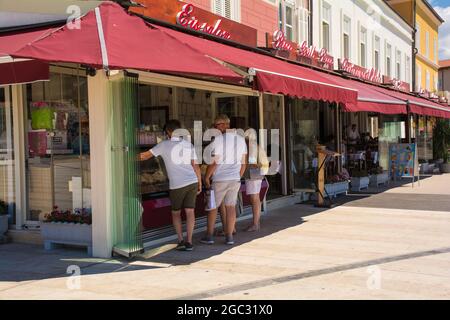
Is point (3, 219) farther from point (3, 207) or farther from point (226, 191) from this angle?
point (226, 191)

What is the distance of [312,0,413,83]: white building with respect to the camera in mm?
16250

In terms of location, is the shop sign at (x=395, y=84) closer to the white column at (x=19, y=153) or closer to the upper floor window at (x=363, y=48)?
the upper floor window at (x=363, y=48)

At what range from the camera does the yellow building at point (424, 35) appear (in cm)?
2872

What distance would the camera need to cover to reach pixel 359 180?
13.8m

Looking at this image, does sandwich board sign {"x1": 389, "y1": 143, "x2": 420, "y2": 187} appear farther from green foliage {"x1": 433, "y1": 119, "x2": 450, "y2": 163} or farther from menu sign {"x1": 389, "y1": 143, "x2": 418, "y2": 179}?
green foliage {"x1": 433, "y1": 119, "x2": 450, "y2": 163}

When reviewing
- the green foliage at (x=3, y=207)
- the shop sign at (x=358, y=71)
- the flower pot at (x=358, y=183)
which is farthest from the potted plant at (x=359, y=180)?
the green foliage at (x=3, y=207)

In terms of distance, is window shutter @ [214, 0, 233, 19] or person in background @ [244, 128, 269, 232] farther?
window shutter @ [214, 0, 233, 19]

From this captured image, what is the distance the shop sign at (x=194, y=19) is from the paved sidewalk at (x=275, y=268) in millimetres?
3281

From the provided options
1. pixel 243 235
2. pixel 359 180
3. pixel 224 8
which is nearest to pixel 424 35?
pixel 359 180

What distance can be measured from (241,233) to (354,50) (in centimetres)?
1260

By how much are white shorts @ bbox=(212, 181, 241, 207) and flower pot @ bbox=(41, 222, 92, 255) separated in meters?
1.68

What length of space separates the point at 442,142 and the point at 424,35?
1355 centimetres

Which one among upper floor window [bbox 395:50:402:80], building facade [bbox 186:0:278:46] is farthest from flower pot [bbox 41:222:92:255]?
upper floor window [bbox 395:50:402:80]
